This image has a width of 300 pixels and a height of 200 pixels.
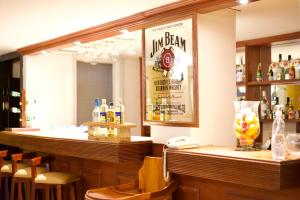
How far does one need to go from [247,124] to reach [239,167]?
43 centimetres

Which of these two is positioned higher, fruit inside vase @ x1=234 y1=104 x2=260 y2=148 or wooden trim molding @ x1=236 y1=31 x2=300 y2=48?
wooden trim molding @ x1=236 y1=31 x2=300 y2=48

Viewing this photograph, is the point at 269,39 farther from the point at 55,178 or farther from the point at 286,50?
the point at 55,178

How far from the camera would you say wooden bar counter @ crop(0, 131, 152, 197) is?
3.73 metres

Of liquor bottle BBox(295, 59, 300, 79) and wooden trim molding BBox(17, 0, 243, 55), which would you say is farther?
liquor bottle BBox(295, 59, 300, 79)

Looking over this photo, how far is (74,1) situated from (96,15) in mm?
519

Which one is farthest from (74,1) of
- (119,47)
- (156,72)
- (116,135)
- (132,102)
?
(132,102)

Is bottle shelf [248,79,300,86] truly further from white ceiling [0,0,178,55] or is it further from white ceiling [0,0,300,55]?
white ceiling [0,0,178,55]

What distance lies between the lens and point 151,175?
3.60m

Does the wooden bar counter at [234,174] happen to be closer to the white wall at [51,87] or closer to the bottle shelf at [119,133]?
the bottle shelf at [119,133]

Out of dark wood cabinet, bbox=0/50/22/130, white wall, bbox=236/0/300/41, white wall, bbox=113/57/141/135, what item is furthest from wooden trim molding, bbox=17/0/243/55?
white wall, bbox=113/57/141/135

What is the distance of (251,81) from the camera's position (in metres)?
5.87

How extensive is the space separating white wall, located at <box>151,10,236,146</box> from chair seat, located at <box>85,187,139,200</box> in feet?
2.26

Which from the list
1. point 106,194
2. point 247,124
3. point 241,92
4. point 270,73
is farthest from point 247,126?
point 241,92

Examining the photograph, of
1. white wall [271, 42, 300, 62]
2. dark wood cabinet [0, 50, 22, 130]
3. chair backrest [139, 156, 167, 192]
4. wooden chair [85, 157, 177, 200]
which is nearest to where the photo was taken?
wooden chair [85, 157, 177, 200]
